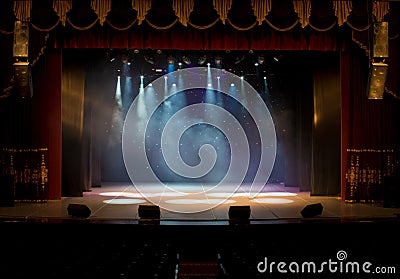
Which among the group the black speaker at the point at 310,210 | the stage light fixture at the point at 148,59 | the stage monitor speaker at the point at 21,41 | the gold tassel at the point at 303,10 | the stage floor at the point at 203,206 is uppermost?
the gold tassel at the point at 303,10

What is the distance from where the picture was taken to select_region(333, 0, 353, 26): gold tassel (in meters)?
8.65

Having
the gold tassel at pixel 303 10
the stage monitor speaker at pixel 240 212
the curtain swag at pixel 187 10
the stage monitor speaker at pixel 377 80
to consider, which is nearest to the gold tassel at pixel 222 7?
the curtain swag at pixel 187 10

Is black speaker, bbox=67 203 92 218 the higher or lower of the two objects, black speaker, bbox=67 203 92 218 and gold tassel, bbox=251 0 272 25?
the lower

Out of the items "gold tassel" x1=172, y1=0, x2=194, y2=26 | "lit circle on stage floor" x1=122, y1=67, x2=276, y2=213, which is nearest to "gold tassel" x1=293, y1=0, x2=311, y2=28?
"gold tassel" x1=172, y1=0, x2=194, y2=26

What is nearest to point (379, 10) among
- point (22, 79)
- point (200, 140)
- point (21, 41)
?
point (21, 41)

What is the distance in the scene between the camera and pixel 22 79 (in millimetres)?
8523

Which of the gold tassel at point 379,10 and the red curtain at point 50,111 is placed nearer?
the gold tassel at point 379,10

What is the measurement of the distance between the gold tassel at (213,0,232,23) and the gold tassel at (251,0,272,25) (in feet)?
1.39

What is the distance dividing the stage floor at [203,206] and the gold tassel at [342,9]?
3073 millimetres

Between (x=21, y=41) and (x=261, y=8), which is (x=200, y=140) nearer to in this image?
(x=261, y=8)

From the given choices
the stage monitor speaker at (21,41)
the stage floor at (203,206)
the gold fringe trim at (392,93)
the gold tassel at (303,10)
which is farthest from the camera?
the gold fringe trim at (392,93)

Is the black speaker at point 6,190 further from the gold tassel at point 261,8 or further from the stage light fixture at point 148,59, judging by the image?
the gold tassel at point 261,8

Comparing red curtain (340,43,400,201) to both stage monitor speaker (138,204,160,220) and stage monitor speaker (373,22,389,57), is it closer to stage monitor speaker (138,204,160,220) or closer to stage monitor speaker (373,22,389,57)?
stage monitor speaker (373,22,389,57)

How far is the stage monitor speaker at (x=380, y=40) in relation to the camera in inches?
333
